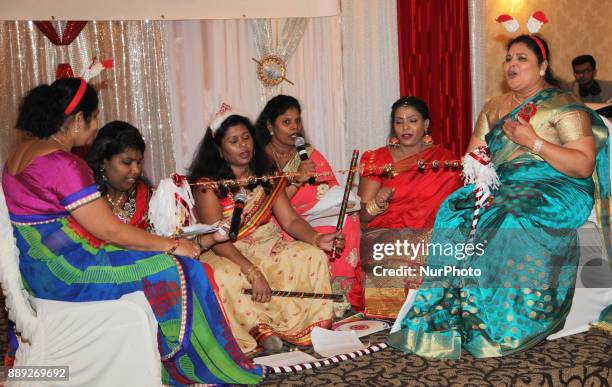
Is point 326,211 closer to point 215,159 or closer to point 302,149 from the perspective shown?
point 302,149

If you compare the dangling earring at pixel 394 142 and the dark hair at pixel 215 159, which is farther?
the dangling earring at pixel 394 142

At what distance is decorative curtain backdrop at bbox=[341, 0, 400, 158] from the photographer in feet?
19.1

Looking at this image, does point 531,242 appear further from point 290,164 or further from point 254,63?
point 254,63

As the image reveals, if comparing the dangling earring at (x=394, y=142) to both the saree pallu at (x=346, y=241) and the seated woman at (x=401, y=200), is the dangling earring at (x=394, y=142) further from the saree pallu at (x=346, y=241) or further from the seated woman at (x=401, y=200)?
the saree pallu at (x=346, y=241)

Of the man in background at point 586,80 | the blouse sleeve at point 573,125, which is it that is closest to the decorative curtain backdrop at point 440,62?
the man in background at point 586,80

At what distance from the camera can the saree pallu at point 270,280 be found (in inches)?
131

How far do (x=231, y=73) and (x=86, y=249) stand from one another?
3373mm

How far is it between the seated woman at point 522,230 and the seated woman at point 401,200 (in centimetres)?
43

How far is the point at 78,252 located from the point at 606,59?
6.50 metres

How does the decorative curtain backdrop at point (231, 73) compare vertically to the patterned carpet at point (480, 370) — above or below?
above

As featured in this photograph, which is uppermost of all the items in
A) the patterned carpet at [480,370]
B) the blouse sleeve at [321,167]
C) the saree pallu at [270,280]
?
the blouse sleeve at [321,167]

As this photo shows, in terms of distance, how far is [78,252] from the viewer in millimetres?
2576

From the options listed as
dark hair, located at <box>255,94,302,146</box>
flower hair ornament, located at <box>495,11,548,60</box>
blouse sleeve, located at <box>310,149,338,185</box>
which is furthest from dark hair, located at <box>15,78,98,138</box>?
flower hair ornament, located at <box>495,11,548,60</box>

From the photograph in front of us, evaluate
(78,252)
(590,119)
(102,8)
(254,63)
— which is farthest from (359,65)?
(78,252)
